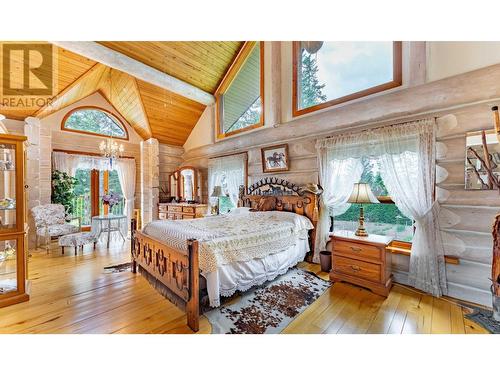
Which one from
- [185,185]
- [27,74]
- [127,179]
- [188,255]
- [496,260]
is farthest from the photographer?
[185,185]

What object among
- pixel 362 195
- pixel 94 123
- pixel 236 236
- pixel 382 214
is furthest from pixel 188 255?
pixel 94 123

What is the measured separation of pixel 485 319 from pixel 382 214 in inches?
57.6

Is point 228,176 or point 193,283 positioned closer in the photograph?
point 193,283

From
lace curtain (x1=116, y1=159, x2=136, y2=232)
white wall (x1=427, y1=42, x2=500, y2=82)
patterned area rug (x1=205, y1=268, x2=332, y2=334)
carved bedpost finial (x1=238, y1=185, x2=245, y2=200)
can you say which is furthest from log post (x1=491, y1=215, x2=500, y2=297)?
lace curtain (x1=116, y1=159, x2=136, y2=232)

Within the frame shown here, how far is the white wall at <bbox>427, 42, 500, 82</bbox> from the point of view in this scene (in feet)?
7.45

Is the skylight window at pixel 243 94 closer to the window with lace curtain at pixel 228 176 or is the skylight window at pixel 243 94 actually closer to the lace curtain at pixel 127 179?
the window with lace curtain at pixel 228 176

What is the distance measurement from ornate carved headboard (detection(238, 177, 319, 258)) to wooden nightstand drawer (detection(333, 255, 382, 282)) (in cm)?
82

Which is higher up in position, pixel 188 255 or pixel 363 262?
pixel 188 255

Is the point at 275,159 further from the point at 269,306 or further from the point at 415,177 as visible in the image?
the point at 269,306

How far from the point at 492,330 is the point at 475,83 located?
248 cm

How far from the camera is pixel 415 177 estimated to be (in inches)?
106

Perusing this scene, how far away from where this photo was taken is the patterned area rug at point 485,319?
1934 millimetres

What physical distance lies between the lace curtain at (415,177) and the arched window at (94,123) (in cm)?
628
